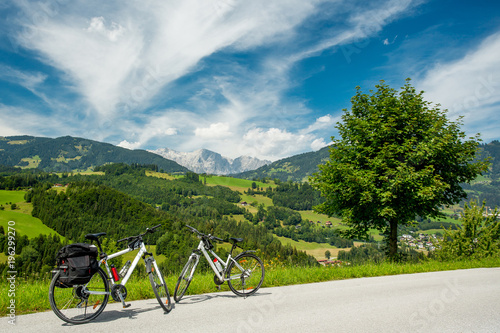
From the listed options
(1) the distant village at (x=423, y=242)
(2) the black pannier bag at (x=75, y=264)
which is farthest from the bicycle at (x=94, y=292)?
(1) the distant village at (x=423, y=242)

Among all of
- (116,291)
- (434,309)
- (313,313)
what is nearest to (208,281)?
(116,291)

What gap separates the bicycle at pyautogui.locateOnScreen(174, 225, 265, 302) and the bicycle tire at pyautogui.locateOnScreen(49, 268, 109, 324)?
1.68m

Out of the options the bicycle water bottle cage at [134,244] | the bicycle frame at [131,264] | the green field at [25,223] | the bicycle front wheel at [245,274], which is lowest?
the green field at [25,223]

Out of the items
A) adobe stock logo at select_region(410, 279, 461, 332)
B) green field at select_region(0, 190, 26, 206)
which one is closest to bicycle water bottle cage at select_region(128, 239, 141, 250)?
adobe stock logo at select_region(410, 279, 461, 332)

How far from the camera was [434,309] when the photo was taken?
5676 mm

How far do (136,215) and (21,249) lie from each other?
227 feet

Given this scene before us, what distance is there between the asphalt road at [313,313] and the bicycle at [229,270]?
280 millimetres

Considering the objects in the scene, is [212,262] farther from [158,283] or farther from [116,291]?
[116,291]

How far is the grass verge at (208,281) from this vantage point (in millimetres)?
5480

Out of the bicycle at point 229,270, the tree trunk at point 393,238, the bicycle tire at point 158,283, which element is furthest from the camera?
the tree trunk at point 393,238

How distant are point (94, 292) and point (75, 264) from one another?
714 millimetres

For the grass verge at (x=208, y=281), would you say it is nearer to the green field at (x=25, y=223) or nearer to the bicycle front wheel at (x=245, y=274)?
the bicycle front wheel at (x=245, y=274)

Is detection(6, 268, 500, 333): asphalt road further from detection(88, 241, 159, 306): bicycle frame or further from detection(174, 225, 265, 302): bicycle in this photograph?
detection(88, 241, 159, 306): bicycle frame

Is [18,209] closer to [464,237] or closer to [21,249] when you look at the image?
[21,249]
